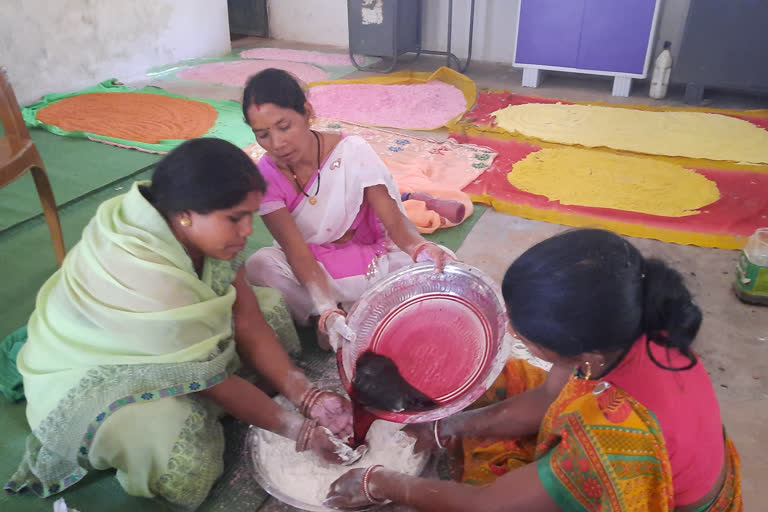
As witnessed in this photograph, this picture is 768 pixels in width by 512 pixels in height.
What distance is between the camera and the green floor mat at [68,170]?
2.79 meters

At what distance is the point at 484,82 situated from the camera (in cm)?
493

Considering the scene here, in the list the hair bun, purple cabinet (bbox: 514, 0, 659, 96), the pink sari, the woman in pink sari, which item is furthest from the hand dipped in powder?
purple cabinet (bbox: 514, 0, 659, 96)

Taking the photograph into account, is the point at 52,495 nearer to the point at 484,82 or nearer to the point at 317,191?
the point at 317,191

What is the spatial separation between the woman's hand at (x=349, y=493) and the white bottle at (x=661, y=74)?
4.14 m

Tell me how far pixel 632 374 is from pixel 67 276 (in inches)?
48.1

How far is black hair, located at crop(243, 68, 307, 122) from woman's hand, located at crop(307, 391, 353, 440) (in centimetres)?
81

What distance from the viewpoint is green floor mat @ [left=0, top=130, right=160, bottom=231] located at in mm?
2793

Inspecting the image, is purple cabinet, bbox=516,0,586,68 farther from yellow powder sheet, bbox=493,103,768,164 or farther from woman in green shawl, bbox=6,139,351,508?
woman in green shawl, bbox=6,139,351,508

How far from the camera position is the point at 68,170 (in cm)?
317

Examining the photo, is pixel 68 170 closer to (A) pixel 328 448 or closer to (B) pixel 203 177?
(B) pixel 203 177

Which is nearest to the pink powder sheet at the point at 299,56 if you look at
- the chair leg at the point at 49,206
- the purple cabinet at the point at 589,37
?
the purple cabinet at the point at 589,37

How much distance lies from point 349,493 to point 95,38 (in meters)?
4.52

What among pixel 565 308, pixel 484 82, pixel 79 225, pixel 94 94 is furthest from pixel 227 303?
pixel 484 82

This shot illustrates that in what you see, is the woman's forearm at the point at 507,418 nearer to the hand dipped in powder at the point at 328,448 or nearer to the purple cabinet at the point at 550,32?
the hand dipped in powder at the point at 328,448
